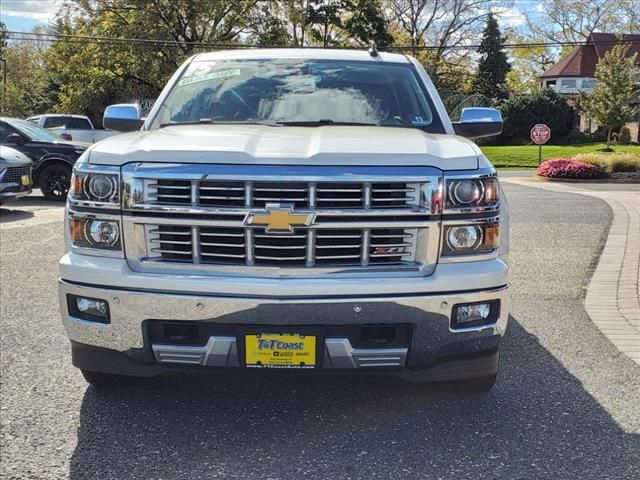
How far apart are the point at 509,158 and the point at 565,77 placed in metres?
34.8

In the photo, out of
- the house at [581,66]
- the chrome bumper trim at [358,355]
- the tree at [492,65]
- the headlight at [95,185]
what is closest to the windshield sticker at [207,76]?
the headlight at [95,185]

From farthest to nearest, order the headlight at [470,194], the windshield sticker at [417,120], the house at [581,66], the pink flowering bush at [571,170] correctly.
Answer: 1. the house at [581,66]
2. the pink flowering bush at [571,170]
3. the windshield sticker at [417,120]
4. the headlight at [470,194]

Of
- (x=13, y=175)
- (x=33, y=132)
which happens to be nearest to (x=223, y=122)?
(x=13, y=175)

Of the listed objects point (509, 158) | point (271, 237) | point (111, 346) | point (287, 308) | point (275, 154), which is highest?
point (275, 154)

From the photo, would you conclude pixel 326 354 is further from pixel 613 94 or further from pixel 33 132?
pixel 613 94

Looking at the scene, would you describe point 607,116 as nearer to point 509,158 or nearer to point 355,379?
point 509,158

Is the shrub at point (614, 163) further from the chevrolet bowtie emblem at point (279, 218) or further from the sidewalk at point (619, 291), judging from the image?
the chevrolet bowtie emblem at point (279, 218)

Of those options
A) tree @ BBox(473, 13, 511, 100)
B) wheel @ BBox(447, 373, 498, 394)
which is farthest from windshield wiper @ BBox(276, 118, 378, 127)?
tree @ BBox(473, 13, 511, 100)

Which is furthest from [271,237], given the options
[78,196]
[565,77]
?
[565,77]

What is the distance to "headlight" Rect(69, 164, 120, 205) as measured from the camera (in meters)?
2.98

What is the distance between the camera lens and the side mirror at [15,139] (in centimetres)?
1257

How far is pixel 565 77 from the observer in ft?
199

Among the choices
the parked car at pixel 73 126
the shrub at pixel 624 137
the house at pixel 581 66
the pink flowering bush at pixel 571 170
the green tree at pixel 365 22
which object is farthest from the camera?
the house at pixel 581 66

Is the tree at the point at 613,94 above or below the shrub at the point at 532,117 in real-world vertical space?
above
